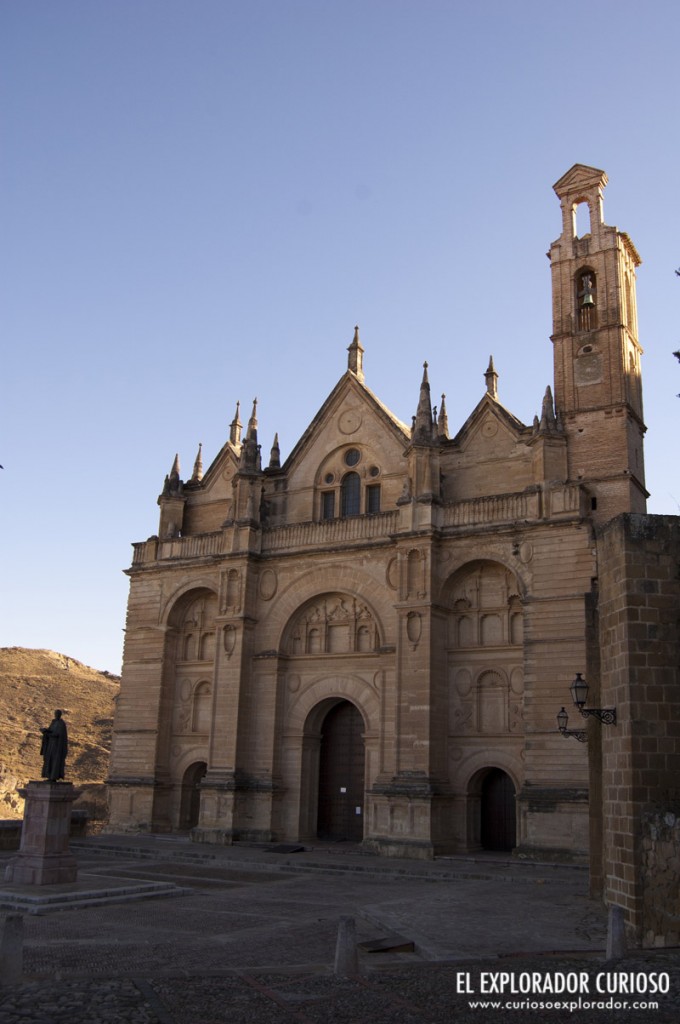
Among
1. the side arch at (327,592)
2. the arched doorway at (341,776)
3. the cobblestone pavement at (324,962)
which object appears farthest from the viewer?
the arched doorway at (341,776)

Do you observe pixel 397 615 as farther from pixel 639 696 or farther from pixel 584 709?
pixel 639 696

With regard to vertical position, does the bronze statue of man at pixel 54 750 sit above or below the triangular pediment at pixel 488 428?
below

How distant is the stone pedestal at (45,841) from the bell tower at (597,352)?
18.1 metres

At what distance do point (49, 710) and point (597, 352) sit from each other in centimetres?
5383

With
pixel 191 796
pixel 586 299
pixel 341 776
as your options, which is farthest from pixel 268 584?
pixel 586 299

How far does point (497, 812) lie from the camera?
96.1 ft

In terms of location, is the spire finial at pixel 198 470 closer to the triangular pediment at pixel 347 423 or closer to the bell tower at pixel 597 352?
the triangular pediment at pixel 347 423

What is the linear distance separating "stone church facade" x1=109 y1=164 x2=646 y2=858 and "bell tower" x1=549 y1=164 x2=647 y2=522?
78mm

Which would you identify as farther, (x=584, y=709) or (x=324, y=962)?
(x=584, y=709)

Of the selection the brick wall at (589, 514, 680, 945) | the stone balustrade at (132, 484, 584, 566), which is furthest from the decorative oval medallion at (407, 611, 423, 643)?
the brick wall at (589, 514, 680, 945)

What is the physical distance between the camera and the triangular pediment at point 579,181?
111 ft

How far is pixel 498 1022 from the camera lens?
29.4ft

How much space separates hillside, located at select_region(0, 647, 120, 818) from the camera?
6188 centimetres

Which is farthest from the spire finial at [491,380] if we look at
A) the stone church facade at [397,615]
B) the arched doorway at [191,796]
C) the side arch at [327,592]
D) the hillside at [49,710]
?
the hillside at [49,710]
